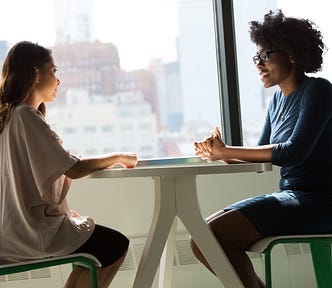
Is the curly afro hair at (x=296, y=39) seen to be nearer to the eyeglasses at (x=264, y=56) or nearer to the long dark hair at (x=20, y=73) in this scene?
the eyeglasses at (x=264, y=56)

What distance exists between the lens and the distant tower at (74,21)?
329 centimetres

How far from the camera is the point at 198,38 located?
3.42m

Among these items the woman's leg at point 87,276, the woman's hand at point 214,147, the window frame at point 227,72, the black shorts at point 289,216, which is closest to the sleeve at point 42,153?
the woman's leg at point 87,276

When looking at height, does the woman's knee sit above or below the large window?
below

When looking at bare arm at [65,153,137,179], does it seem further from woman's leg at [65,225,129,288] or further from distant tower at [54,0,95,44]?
distant tower at [54,0,95,44]

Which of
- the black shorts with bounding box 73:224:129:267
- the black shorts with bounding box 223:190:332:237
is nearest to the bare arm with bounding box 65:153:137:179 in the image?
the black shorts with bounding box 73:224:129:267

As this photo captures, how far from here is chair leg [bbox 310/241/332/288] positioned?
242 centimetres

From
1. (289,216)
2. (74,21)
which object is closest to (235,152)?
(289,216)

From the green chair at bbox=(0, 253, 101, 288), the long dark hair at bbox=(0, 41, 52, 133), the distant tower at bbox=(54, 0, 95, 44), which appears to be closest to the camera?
the green chair at bbox=(0, 253, 101, 288)

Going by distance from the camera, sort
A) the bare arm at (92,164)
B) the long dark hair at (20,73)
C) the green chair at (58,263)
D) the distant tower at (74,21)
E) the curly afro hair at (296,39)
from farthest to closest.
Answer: the distant tower at (74,21) → the curly afro hair at (296,39) → the long dark hair at (20,73) → the bare arm at (92,164) → the green chair at (58,263)

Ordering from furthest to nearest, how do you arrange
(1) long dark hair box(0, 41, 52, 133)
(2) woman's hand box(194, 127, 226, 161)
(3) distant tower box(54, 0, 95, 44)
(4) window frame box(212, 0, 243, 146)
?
1. (4) window frame box(212, 0, 243, 146)
2. (3) distant tower box(54, 0, 95, 44)
3. (2) woman's hand box(194, 127, 226, 161)
4. (1) long dark hair box(0, 41, 52, 133)

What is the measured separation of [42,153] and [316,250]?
1038mm

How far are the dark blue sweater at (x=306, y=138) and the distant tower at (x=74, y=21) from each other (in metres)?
1.14

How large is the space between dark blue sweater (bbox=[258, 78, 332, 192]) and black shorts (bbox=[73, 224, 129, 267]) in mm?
615
